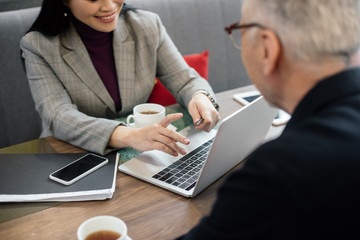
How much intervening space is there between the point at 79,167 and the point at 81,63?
54cm

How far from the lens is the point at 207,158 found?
99cm

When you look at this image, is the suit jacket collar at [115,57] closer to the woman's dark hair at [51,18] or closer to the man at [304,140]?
the woman's dark hair at [51,18]

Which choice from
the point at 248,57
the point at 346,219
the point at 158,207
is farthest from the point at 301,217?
the point at 158,207

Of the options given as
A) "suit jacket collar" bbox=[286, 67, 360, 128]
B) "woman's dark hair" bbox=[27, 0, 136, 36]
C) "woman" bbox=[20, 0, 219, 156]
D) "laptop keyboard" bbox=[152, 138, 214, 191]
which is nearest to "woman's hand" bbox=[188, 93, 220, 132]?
"woman" bbox=[20, 0, 219, 156]

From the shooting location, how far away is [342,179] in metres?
0.57

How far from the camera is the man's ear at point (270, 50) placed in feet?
2.34

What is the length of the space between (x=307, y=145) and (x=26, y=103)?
5.47 ft

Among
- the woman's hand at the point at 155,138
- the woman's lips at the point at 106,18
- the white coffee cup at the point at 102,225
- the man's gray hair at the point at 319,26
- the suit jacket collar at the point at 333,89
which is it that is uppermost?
the man's gray hair at the point at 319,26

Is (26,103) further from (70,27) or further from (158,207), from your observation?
(158,207)

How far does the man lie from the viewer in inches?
22.6

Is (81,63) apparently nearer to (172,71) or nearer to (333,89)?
(172,71)

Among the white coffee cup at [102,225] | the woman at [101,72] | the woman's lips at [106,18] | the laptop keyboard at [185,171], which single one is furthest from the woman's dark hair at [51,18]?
the white coffee cup at [102,225]

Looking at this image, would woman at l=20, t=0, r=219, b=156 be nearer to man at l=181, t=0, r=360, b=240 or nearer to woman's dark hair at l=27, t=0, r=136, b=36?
woman's dark hair at l=27, t=0, r=136, b=36

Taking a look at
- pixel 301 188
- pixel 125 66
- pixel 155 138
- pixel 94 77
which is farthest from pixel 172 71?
pixel 301 188
